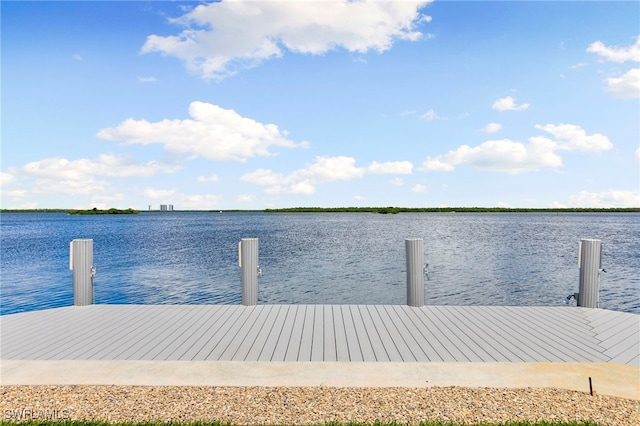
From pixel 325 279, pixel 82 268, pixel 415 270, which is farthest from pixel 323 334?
pixel 325 279

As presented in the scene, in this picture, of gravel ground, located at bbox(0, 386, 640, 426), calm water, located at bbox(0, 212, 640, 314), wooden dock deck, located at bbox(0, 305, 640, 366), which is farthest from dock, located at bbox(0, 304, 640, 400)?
calm water, located at bbox(0, 212, 640, 314)

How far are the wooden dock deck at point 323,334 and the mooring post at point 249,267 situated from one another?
0.26 meters

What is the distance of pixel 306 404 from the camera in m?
3.97

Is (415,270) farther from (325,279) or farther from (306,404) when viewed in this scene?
(325,279)

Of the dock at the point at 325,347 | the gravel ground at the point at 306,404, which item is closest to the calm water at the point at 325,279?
the dock at the point at 325,347

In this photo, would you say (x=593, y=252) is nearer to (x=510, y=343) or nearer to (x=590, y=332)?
(x=590, y=332)

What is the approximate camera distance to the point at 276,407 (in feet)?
12.8

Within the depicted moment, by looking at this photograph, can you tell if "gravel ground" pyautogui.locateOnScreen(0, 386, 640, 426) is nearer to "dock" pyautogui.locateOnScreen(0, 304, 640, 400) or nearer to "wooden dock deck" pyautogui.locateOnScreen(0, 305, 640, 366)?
"dock" pyautogui.locateOnScreen(0, 304, 640, 400)

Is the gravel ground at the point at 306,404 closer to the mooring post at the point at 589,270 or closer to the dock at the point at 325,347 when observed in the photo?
the dock at the point at 325,347

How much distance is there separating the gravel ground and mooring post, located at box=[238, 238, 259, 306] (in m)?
3.74

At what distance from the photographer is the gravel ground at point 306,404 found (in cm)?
372

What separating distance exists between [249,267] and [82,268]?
11.1ft

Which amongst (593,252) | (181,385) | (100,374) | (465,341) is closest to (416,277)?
(465,341)

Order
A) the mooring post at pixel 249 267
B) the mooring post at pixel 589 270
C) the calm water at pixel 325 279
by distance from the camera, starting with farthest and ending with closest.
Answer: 1. the calm water at pixel 325 279
2. the mooring post at pixel 249 267
3. the mooring post at pixel 589 270
